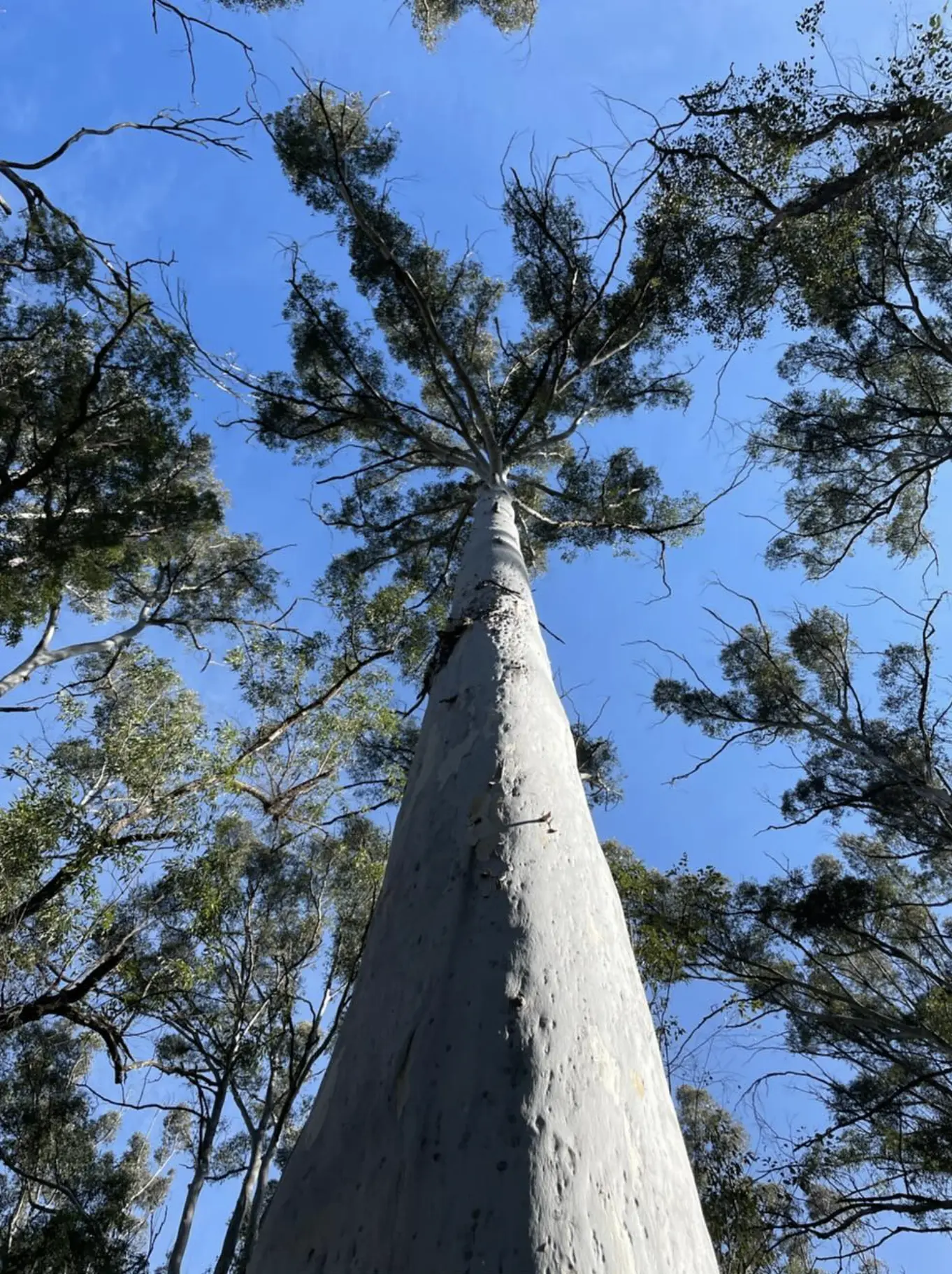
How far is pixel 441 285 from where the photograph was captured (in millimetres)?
8711

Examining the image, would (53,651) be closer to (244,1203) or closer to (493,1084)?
(244,1203)

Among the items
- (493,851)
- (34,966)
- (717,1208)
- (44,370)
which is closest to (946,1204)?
(717,1208)

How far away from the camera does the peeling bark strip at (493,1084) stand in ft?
2.91

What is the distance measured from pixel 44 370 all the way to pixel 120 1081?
668cm

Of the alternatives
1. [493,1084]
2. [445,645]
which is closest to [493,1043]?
[493,1084]

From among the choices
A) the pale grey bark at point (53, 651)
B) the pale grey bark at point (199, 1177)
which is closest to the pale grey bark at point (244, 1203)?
the pale grey bark at point (199, 1177)

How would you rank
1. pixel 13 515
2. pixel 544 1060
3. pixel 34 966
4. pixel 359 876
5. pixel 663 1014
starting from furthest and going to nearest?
1. pixel 359 876
2. pixel 13 515
3. pixel 663 1014
4. pixel 34 966
5. pixel 544 1060

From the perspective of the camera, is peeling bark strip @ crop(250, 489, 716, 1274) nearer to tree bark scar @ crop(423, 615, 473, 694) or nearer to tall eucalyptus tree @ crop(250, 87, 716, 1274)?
tall eucalyptus tree @ crop(250, 87, 716, 1274)

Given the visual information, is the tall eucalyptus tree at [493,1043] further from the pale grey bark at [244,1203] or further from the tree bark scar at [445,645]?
the pale grey bark at [244,1203]

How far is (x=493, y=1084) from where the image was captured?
102cm

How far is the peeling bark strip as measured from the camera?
2.91 ft

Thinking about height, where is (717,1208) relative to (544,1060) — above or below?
above

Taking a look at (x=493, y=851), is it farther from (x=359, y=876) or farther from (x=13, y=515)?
(x=13, y=515)

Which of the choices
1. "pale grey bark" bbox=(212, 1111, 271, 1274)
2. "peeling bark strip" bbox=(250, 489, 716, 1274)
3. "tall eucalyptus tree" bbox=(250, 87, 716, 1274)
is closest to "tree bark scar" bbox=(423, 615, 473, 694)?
"tall eucalyptus tree" bbox=(250, 87, 716, 1274)
